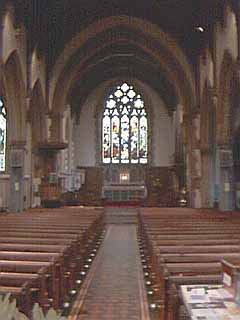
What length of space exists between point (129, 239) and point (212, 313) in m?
13.1

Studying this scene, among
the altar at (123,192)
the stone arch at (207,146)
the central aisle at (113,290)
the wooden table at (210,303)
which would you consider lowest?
the central aisle at (113,290)

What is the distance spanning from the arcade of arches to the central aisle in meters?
7.54

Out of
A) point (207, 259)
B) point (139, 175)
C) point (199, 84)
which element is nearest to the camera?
point (207, 259)

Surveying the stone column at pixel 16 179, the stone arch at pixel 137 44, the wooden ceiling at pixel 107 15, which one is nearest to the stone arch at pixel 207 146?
the stone arch at pixel 137 44

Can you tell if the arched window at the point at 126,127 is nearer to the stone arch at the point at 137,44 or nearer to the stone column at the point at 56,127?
the stone arch at the point at 137,44

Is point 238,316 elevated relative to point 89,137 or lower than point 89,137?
lower

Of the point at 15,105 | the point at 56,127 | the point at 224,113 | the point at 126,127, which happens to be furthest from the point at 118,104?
the point at 224,113

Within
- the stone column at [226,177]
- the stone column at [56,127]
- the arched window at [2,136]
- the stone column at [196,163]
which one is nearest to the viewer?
the stone column at [226,177]

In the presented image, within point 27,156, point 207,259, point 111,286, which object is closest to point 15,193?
point 27,156

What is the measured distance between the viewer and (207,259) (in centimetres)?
595

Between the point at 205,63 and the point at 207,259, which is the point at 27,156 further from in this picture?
the point at 207,259

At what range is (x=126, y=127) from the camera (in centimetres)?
3469

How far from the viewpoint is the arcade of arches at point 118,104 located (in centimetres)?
1923

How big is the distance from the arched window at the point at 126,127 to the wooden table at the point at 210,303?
30.6 metres
